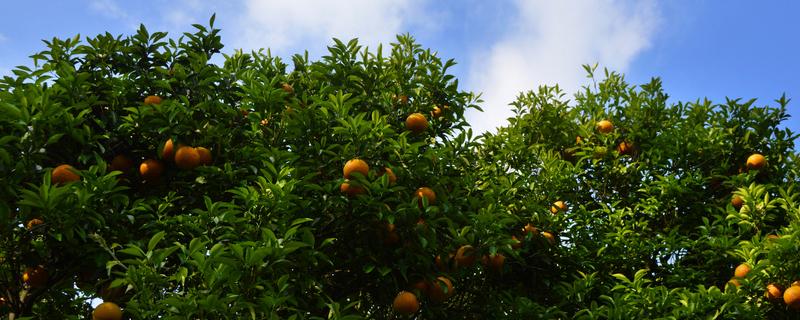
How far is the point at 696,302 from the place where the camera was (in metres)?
6.39

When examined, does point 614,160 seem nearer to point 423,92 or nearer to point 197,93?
point 423,92

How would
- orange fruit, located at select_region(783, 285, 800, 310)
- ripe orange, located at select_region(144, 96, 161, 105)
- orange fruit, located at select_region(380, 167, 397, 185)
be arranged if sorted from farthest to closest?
orange fruit, located at select_region(783, 285, 800, 310) → ripe orange, located at select_region(144, 96, 161, 105) → orange fruit, located at select_region(380, 167, 397, 185)

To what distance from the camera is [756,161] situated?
339 inches

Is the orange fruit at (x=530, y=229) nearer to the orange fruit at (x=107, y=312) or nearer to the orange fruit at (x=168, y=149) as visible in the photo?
the orange fruit at (x=168, y=149)

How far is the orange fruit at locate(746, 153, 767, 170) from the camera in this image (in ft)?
28.2

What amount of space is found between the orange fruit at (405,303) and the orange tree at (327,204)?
0.07ft

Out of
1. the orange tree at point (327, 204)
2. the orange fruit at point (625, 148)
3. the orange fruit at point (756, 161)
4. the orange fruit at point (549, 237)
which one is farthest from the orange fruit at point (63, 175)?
the orange fruit at point (756, 161)

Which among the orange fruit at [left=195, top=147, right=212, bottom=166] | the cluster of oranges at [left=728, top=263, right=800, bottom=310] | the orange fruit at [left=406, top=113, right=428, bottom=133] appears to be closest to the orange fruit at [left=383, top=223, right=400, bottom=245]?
the orange fruit at [left=406, top=113, right=428, bottom=133]

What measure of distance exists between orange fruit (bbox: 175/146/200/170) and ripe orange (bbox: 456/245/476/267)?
2.23 m

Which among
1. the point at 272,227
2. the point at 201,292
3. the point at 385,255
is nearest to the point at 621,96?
the point at 385,255

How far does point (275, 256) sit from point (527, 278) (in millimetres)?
3867

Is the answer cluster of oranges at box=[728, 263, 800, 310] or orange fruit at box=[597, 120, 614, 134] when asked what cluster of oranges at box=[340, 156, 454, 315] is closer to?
cluster of oranges at box=[728, 263, 800, 310]

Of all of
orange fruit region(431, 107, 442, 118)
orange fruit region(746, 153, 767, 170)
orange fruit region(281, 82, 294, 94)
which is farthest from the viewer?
orange fruit region(746, 153, 767, 170)

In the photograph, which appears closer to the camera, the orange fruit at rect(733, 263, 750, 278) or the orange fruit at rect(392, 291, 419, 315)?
the orange fruit at rect(392, 291, 419, 315)
